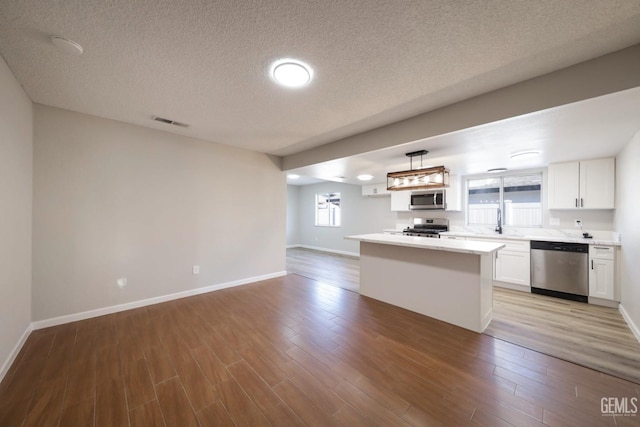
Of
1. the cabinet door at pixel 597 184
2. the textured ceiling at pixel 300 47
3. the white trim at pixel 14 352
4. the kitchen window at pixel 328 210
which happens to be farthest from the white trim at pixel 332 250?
the white trim at pixel 14 352

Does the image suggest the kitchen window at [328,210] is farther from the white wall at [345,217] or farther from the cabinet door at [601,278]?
the cabinet door at [601,278]

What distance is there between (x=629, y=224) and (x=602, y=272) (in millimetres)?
956

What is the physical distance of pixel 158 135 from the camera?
3391 millimetres

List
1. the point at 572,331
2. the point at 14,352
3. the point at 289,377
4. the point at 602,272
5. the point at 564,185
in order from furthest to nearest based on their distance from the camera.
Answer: the point at 564,185, the point at 602,272, the point at 572,331, the point at 14,352, the point at 289,377

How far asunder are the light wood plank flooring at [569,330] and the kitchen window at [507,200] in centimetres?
159

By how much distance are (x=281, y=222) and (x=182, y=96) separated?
9.51 ft

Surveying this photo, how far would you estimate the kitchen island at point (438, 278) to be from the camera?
2.66 meters

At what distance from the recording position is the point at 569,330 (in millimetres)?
2641

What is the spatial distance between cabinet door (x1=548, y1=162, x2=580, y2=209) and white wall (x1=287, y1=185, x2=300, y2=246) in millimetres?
7267

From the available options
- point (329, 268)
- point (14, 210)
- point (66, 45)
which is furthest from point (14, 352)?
point (329, 268)

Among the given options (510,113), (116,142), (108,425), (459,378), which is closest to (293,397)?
(108,425)

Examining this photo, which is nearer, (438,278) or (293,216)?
(438,278)

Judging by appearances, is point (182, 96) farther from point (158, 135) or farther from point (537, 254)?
point (537, 254)

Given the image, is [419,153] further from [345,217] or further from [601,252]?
[345,217]
